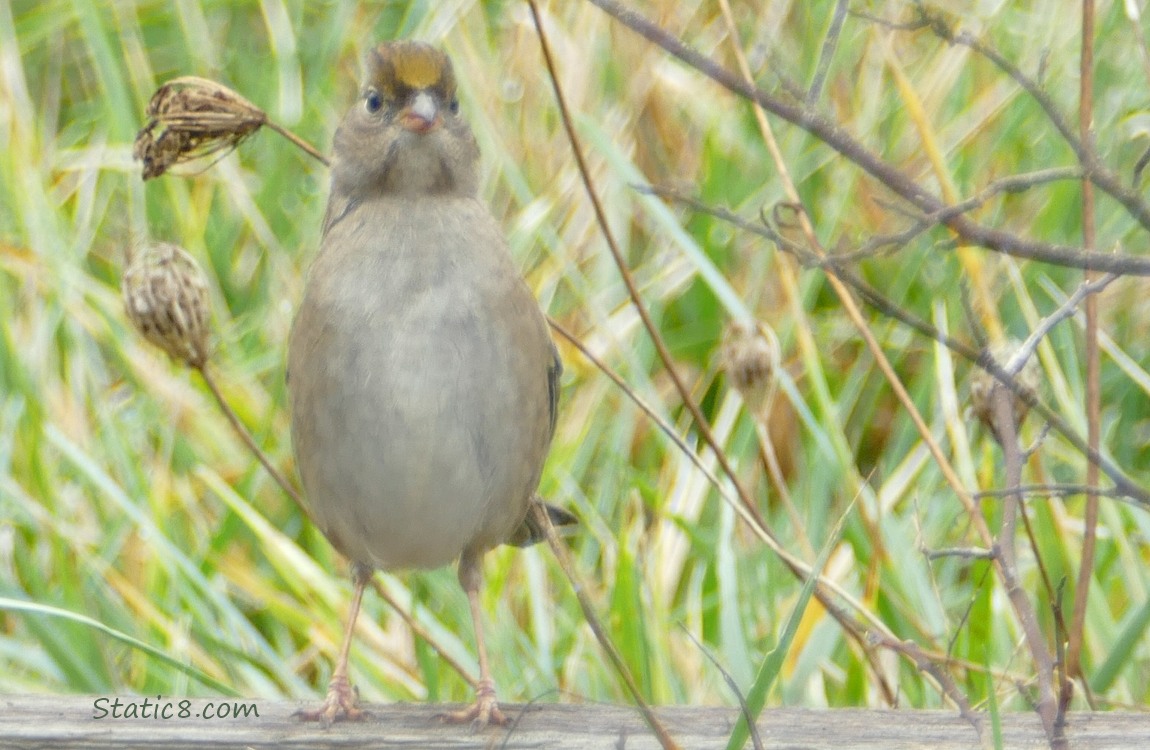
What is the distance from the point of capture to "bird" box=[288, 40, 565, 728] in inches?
85.0

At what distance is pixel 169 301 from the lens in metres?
2.27

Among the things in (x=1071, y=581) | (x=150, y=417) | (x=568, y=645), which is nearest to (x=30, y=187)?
(x=150, y=417)

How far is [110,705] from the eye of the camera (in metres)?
1.96

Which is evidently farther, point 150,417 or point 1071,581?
point 150,417

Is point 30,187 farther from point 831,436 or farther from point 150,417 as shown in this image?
point 831,436

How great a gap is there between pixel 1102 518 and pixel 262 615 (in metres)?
1.57

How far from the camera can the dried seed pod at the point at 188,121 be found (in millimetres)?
2238

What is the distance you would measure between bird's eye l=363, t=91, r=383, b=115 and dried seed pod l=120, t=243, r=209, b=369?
0.33 metres

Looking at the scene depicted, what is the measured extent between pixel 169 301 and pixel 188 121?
0.81 ft

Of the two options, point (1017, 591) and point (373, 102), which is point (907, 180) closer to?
point (1017, 591)

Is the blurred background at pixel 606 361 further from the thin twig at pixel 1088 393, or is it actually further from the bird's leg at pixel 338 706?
the bird's leg at pixel 338 706

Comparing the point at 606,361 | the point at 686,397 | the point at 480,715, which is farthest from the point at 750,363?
the point at 606,361

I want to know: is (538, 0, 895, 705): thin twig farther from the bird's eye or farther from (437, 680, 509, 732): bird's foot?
(437, 680, 509, 732): bird's foot

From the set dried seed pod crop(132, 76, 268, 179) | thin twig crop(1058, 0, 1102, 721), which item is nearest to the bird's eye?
dried seed pod crop(132, 76, 268, 179)
